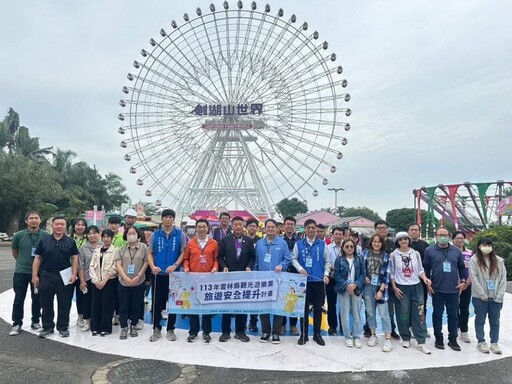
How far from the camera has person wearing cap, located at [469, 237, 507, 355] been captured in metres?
5.23

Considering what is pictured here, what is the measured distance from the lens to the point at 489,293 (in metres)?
5.25

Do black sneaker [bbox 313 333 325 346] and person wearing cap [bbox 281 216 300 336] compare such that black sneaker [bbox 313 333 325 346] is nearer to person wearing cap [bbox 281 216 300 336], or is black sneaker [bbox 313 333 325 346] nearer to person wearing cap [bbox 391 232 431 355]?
person wearing cap [bbox 281 216 300 336]

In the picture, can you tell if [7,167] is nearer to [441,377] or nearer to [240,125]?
[240,125]

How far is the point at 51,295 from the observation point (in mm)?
5676

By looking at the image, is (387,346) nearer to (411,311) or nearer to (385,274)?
(411,311)

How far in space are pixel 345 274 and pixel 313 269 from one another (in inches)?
17.6

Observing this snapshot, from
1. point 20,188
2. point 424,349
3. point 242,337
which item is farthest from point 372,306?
point 20,188

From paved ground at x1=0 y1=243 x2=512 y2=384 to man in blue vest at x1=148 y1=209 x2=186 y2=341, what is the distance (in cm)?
96

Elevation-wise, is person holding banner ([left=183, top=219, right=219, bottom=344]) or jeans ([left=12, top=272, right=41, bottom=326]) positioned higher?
person holding banner ([left=183, top=219, right=219, bottom=344])

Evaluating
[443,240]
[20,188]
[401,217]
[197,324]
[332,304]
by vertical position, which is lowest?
[197,324]

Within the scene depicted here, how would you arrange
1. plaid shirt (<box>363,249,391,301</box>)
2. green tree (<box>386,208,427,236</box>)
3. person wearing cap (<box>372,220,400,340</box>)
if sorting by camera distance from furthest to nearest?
1. green tree (<box>386,208,427,236</box>)
2. person wearing cap (<box>372,220,400,340</box>)
3. plaid shirt (<box>363,249,391,301</box>)

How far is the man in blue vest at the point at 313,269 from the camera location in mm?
5531

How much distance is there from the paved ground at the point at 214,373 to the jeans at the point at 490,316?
1.26 ft

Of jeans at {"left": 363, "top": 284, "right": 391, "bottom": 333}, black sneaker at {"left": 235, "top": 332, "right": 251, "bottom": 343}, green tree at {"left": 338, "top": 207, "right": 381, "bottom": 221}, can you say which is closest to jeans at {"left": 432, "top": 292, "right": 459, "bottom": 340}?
jeans at {"left": 363, "top": 284, "right": 391, "bottom": 333}
